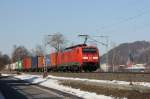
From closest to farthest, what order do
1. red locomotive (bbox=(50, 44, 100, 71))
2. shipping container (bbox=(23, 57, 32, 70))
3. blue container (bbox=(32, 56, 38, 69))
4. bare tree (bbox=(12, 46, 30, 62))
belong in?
1. red locomotive (bbox=(50, 44, 100, 71))
2. blue container (bbox=(32, 56, 38, 69))
3. shipping container (bbox=(23, 57, 32, 70))
4. bare tree (bbox=(12, 46, 30, 62))

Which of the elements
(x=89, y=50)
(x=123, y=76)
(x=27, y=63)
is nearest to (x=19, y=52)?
(x=27, y=63)

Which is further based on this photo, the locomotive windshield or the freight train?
the locomotive windshield

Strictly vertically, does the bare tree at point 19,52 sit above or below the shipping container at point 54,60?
above

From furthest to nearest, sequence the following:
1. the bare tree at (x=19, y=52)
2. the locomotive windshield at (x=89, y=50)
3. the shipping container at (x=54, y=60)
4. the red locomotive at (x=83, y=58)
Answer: the bare tree at (x=19, y=52) → the shipping container at (x=54, y=60) → the locomotive windshield at (x=89, y=50) → the red locomotive at (x=83, y=58)

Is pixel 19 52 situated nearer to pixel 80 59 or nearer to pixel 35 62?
pixel 35 62

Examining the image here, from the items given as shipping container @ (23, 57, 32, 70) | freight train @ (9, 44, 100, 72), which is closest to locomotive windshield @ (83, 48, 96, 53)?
freight train @ (9, 44, 100, 72)

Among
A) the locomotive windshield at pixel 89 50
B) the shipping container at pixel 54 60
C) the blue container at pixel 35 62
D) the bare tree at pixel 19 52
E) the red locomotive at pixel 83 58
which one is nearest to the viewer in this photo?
the red locomotive at pixel 83 58

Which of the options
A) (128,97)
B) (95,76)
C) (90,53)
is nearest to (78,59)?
(90,53)

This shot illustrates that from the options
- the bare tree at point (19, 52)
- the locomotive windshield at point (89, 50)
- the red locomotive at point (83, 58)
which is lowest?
the red locomotive at point (83, 58)

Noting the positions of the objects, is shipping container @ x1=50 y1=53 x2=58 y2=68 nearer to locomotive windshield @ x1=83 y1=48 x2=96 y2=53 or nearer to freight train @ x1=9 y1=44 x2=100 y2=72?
freight train @ x1=9 y1=44 x2=100 y2=72

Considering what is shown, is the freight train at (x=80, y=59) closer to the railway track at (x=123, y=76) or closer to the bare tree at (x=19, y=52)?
the railway track at (x=123, y=76)

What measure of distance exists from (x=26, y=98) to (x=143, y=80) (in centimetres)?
A: 783

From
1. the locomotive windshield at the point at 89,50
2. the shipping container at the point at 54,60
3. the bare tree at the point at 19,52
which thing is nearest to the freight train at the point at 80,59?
the locomotive windshield at the point at 89,50

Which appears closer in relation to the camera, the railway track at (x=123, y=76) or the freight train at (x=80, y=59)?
the railway track at (x=123, y=76)
